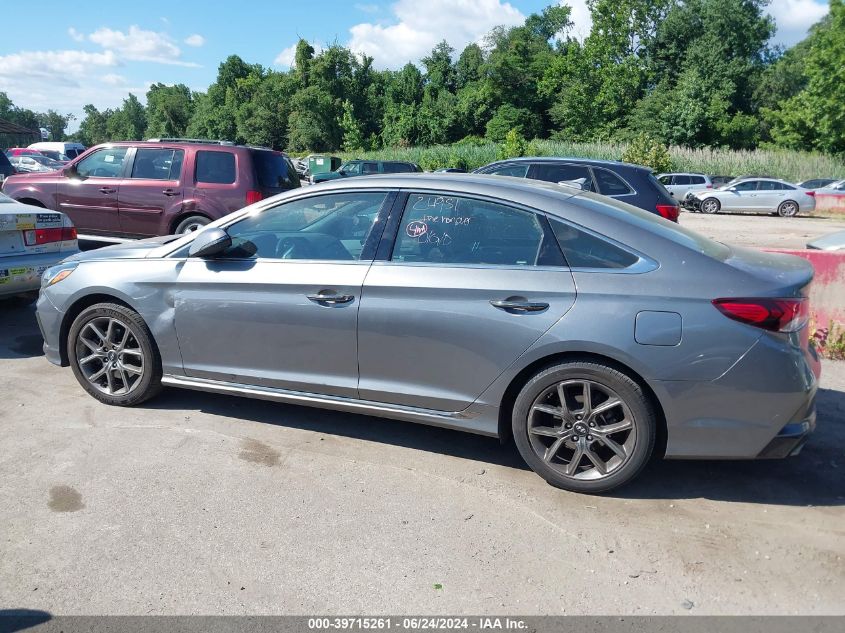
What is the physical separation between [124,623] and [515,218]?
280 centimetres

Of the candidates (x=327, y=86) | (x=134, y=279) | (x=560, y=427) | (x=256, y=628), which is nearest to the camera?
(x=256, y=628)

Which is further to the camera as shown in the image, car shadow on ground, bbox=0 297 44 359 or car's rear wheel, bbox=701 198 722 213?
car's rear wheel, bbox=701 198 722 213

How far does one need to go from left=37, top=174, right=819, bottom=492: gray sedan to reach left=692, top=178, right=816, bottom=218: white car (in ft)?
91.0

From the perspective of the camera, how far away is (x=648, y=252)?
142 inches

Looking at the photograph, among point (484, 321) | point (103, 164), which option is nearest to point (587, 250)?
point (484, 321)

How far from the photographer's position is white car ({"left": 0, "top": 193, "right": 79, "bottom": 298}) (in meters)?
6.56

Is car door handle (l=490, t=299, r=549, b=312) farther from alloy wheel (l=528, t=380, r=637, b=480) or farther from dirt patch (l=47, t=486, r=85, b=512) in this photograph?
dirt patch (l=47, t=486, r=85, b=512)

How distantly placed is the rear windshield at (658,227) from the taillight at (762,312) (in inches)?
14.2

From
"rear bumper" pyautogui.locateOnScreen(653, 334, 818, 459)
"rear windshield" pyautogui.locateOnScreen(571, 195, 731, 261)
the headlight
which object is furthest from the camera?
the headlight

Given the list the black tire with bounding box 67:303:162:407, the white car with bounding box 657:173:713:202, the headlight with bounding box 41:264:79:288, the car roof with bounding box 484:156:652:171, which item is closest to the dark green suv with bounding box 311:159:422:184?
the white car with bounding box 657:173:713:202

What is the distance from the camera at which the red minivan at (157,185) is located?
9477mm

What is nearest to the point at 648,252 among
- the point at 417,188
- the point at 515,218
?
the point at 515,218

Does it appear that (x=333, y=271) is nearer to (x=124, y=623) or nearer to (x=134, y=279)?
(x=134, y=279)

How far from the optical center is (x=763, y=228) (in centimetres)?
2267
